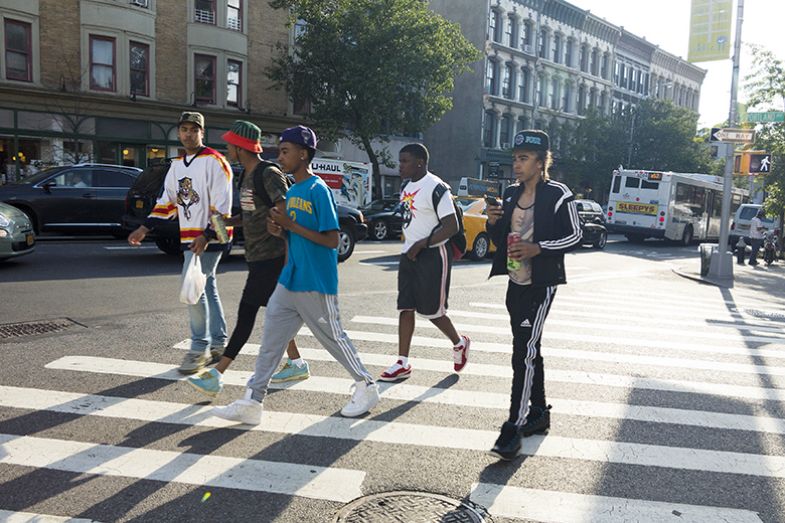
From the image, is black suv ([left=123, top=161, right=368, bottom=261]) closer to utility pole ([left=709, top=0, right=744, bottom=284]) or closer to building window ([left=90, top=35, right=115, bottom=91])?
utility pole ([left=709, top=0, right=744, bottom=284])

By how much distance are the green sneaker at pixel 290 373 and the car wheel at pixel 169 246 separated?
830 centimetres

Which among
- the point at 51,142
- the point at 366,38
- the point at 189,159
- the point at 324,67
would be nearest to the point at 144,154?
the point at 51,142

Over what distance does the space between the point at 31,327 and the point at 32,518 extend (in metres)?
4.36

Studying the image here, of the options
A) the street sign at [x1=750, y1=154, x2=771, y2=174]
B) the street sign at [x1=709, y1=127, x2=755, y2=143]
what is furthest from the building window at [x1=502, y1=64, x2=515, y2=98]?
the street sign at [x1=709, y1=127, x2=755, y2=143]

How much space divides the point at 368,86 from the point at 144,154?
962 centimetres

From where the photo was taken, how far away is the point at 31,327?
6852mm

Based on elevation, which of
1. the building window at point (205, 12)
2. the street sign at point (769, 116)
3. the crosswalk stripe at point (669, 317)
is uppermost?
the building window at point (205, 12)

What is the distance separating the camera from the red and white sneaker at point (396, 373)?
558cm

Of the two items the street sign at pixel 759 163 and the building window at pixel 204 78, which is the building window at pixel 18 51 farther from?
the street sign at pixel 759 163

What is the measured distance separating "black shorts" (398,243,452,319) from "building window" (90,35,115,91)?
23.4 metres

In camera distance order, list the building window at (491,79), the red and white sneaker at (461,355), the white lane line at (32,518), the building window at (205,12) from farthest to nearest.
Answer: the building window at (491,79)
the building window at (205,12)
the red and white sneaker at (461,355)
the white lane line at (32,518)

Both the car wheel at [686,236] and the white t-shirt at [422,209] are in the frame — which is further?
the car wheel at [686,236]

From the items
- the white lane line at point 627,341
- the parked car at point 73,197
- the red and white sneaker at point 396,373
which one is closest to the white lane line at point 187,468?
the red and white sneaker at point 396,373

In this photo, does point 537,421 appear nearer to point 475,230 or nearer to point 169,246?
point 169,246
